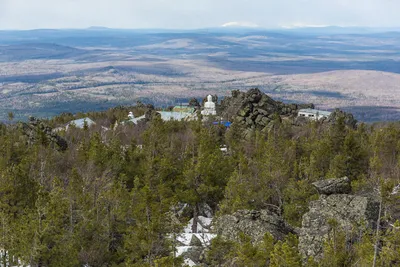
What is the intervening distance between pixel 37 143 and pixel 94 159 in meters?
10.6

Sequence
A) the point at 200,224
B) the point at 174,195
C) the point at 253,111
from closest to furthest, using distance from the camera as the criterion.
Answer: the point at 174,195, the point at 200,224, the point at 253,111

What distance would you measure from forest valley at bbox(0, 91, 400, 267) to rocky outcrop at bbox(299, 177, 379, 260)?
1.59 feet

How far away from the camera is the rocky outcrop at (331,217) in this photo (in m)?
27.8

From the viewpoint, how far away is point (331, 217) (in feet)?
97.3

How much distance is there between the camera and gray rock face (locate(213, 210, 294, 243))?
30188 millimetres

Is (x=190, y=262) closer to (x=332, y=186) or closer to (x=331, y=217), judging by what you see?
(x=331, y=217)

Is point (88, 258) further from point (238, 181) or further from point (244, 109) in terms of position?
point (244, 109)

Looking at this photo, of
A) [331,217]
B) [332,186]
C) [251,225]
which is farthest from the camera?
[332,186]

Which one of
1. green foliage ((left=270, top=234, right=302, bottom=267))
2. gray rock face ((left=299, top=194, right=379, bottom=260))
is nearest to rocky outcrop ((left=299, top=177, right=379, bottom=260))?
gray rock face ((left=299, top=194, right=379, bottom=260))

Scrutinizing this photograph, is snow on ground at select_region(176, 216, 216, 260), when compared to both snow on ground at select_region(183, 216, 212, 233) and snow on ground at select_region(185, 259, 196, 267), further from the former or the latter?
snow on ground at select_region(185, 259, 196, 267)

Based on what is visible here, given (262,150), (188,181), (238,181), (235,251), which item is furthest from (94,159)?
(235,251)

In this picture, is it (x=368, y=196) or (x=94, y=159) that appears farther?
(x=94, y=159)

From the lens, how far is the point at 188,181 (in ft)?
147

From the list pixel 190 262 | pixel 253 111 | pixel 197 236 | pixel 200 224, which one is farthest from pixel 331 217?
pixel 253 111
